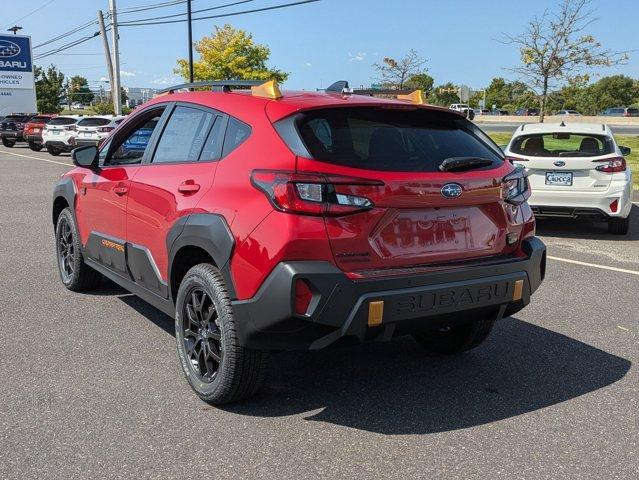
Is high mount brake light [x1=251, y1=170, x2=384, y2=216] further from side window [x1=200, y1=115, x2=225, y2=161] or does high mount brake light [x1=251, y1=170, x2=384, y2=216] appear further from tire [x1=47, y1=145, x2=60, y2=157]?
tire [x1=47, y1=145, x2=60, y2=157]

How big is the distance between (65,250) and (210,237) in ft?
10.3

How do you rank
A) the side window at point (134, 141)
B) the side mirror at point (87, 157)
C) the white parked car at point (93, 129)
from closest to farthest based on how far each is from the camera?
1. the side window at point (134, 141)
2. the side mirror at point (87, 157)
3. the white parked car at point (93, 129)

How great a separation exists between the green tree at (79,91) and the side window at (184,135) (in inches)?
5123

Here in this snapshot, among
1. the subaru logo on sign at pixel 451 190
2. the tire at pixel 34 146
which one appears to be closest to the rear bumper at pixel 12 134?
the tire at pixel 34 146

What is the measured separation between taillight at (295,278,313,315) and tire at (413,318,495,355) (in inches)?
59.4

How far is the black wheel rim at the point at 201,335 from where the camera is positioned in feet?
11.4

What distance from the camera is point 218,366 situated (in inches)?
137

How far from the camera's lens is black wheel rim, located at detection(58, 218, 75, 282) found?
5.72 meters

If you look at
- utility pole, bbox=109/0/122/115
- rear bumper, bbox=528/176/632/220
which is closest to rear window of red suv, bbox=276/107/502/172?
rear bumper, bbox=528/176/632/220

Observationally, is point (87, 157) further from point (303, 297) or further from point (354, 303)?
point (354, 303)

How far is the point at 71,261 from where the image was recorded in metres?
5.75

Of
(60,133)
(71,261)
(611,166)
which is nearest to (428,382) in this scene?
(71,261)

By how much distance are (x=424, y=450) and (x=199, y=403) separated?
4.15ft

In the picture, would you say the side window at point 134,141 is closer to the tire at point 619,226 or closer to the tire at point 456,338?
the tire at point 456,338
